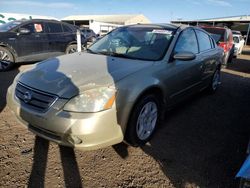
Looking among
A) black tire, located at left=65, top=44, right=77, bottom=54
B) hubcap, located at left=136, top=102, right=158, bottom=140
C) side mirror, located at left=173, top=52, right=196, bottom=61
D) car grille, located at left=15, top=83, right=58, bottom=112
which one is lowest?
black tire, located at left=65, top=44, right=77, bottom=54

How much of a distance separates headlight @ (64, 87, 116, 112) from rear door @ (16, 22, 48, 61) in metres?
6.16

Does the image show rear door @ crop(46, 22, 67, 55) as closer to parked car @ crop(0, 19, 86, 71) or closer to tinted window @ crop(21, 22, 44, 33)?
parked car @ crop(0, 19, 86, 71)

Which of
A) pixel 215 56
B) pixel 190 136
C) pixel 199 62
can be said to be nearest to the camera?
pixel 190 136

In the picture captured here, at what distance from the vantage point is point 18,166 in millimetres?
2686

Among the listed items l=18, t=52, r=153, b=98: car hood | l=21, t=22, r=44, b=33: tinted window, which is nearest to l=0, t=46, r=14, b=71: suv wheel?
l=21, t=22, r=44, b=33: tinted window

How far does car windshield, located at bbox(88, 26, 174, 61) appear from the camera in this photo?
11.4 ft

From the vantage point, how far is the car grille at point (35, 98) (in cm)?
246

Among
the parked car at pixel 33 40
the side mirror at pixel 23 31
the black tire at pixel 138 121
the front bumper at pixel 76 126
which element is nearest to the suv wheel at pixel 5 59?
the parked car at pixel 33 40

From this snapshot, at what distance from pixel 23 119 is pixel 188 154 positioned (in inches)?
85.8

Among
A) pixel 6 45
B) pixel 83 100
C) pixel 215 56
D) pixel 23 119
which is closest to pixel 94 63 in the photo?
pixel 83 100

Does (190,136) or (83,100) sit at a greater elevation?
(83,100)

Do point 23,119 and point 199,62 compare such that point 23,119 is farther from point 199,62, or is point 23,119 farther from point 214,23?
point 214,23

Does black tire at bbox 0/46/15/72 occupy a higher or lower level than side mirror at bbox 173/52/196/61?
lower

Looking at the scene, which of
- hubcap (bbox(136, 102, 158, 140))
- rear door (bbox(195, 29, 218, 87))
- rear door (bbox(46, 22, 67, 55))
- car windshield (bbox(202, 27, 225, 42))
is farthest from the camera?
car windshield (bbox(202, 27, 225, 42))
